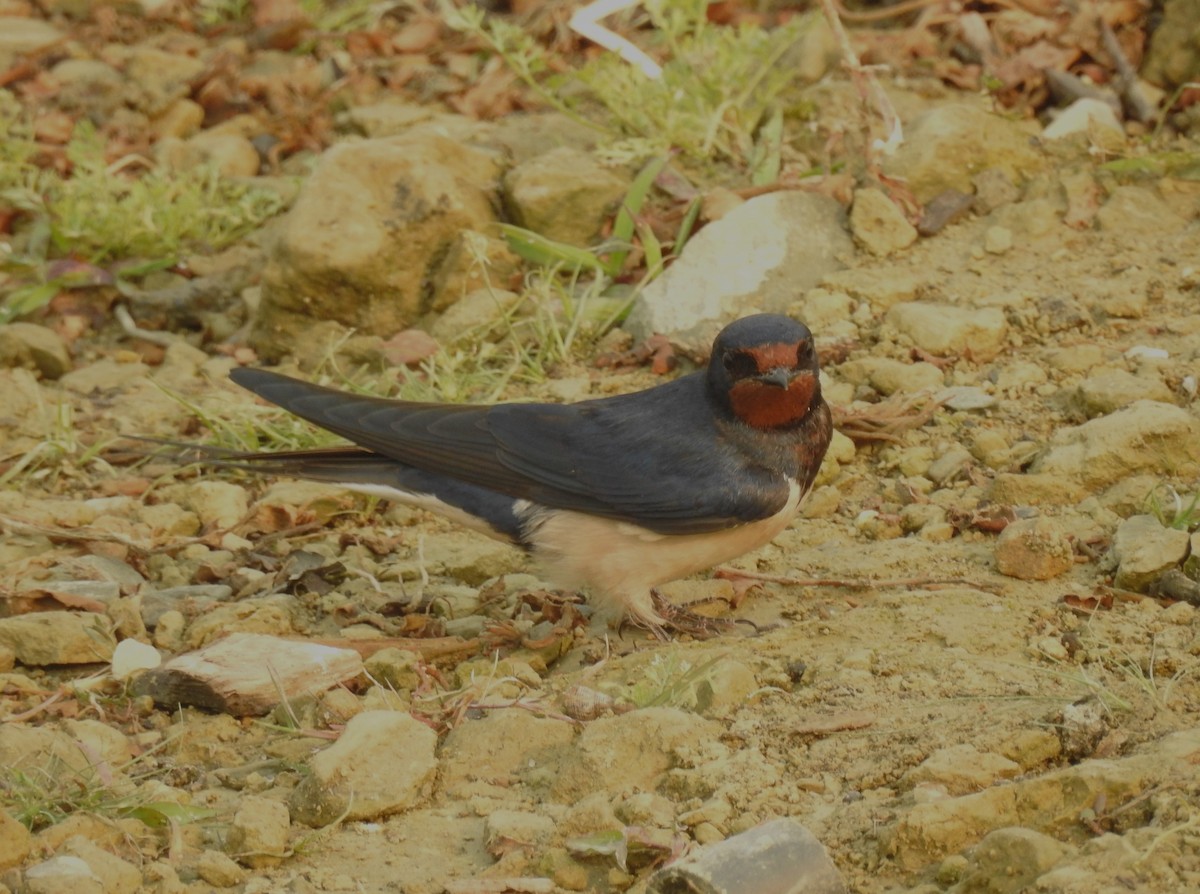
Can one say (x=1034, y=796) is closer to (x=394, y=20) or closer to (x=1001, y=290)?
(x=1001, y=290)

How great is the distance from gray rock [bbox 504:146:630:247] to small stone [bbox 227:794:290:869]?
12.0ft

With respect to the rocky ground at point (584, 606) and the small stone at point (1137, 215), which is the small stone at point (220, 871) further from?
the small stone at point (1137, 215)

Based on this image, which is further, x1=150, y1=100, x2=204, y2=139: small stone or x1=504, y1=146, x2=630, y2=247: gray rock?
x1=150, y1=100, x2=204, y2=139: small stone

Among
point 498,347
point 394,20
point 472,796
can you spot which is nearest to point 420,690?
point 472,796

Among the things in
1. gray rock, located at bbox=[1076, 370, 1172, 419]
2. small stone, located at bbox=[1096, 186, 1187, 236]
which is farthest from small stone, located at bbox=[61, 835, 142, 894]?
small stone, located at bbox=[1096, 186, 1187, 236]

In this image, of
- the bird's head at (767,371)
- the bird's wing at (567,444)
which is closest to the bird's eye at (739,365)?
the bird's head at (767,371)

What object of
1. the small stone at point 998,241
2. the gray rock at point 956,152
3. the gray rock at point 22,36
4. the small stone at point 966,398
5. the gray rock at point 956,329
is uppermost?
the gray rock at point 956,152

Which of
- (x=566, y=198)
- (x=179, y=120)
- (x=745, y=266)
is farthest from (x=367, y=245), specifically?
(x=179, y=120)

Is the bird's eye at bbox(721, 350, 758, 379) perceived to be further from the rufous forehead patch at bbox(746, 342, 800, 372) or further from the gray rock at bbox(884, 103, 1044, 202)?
the gray rock at bbox(884, 103, 1044, 202)

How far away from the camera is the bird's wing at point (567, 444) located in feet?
16.1

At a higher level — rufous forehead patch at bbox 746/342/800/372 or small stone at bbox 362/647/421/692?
rufous forehead patch at bbox 746/342/800/372

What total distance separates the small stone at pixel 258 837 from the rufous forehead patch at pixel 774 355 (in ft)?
6.43

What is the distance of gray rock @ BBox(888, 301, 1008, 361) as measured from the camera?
585 cm

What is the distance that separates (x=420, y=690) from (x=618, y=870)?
4.15 ft
